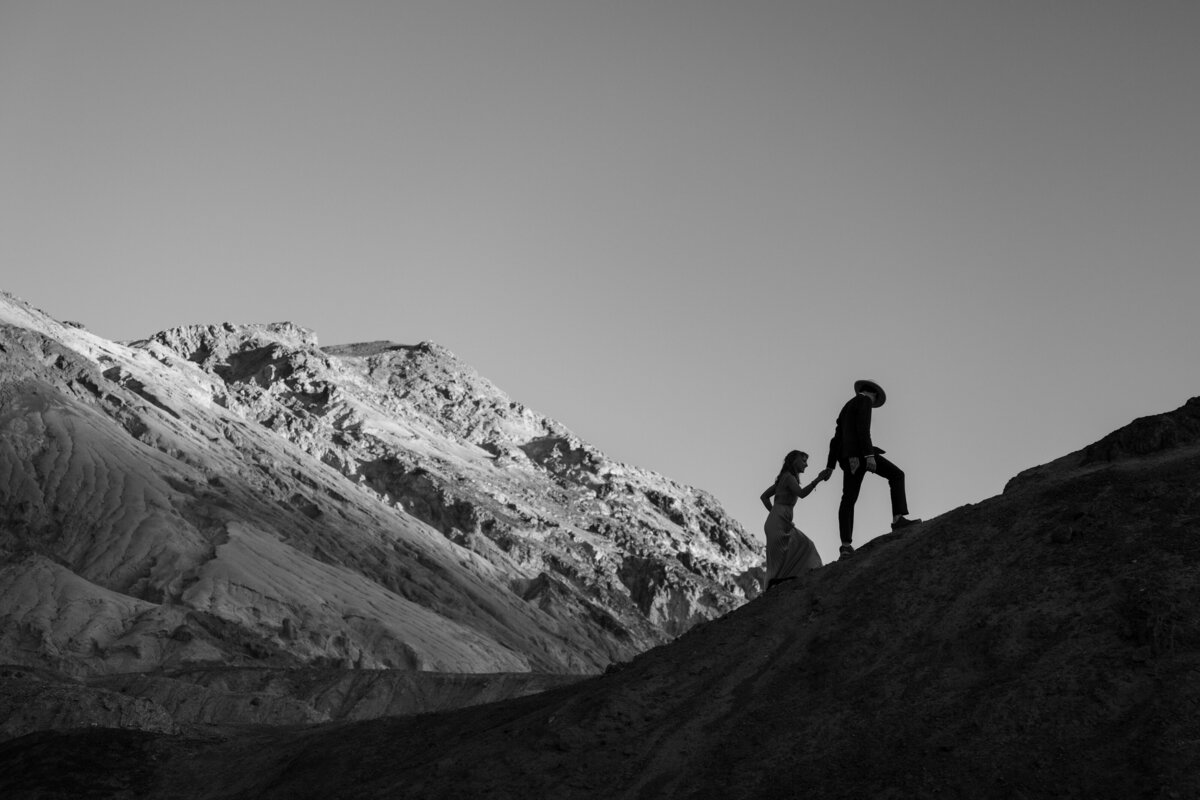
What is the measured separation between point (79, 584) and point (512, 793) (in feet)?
198

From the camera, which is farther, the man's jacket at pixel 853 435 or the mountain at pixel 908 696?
the man's jacket at pixel 853 435

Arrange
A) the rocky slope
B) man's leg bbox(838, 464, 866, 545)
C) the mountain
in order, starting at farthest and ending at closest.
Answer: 1. the rocky slope
2. man's leg bbox(838, 464, 866, 545)
3. the mountain

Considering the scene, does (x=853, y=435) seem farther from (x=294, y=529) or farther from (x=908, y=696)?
(x=294, y=529)

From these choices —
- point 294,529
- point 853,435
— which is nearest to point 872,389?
point 853,435

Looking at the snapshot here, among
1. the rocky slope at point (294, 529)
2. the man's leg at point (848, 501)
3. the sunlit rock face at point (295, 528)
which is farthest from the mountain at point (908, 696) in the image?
the sunlit rock face at point (295, 528)

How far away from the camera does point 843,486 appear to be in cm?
1614

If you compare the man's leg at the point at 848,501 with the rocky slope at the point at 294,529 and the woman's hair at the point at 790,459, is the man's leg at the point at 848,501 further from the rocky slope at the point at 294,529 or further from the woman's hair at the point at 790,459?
the rocky slope at the point at 294,529

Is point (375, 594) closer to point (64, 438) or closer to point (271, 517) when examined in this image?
point (271, 517)

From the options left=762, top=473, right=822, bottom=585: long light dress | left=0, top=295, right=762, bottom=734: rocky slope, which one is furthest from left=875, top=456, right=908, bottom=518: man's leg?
left=0, top=295, right=762, bottom=734: rocky slope

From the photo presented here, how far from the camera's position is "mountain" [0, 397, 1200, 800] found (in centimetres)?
1119

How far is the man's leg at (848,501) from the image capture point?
1605cm

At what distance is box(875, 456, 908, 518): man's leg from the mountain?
0.72 meters

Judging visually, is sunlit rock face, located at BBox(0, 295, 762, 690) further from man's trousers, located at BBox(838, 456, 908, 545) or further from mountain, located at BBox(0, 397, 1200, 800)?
man's trousers, located at BBox(838, 456, 908, 545)

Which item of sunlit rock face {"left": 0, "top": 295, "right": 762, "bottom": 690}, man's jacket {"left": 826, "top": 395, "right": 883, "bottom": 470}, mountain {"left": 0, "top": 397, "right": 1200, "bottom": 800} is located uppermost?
sunlit rock face {"left": 0, "top": 295, "right": 762, "bottom": 690}
